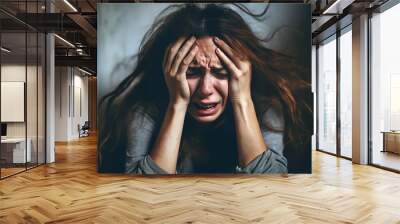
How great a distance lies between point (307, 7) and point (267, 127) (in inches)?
88.1

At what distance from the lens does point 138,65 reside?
668 cm

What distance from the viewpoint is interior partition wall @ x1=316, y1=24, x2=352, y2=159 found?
9.19m

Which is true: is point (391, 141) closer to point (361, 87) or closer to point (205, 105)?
point (361, 87)

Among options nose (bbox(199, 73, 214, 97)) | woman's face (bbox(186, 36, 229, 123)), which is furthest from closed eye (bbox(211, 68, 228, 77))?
nose (bbox(199, 73, 214, 97))

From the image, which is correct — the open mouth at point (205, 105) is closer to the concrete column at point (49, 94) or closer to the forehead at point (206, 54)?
the forehead at point (206, 54)

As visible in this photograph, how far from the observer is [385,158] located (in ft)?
26.6

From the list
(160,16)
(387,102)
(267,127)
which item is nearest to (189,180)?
(267,127)

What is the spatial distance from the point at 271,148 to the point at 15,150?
190 inches

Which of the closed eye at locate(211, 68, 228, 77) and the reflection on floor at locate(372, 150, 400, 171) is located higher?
the closed eye at locate(211, 68, 228, 77)

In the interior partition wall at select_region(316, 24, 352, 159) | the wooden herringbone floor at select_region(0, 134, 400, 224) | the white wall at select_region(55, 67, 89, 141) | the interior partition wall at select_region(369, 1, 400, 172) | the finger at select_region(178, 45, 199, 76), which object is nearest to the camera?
the wooden herringbone floor at select_region(0, 134, 400, 224)

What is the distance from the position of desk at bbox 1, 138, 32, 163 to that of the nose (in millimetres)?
3653

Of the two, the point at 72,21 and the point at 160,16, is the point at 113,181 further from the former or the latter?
the point at 72,21

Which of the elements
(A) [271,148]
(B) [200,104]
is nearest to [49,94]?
(B) [200,104]

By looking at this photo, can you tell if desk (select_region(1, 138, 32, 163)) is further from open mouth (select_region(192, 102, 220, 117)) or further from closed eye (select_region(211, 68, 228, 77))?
closed eye (select_region(211, 68, 228, 77))
